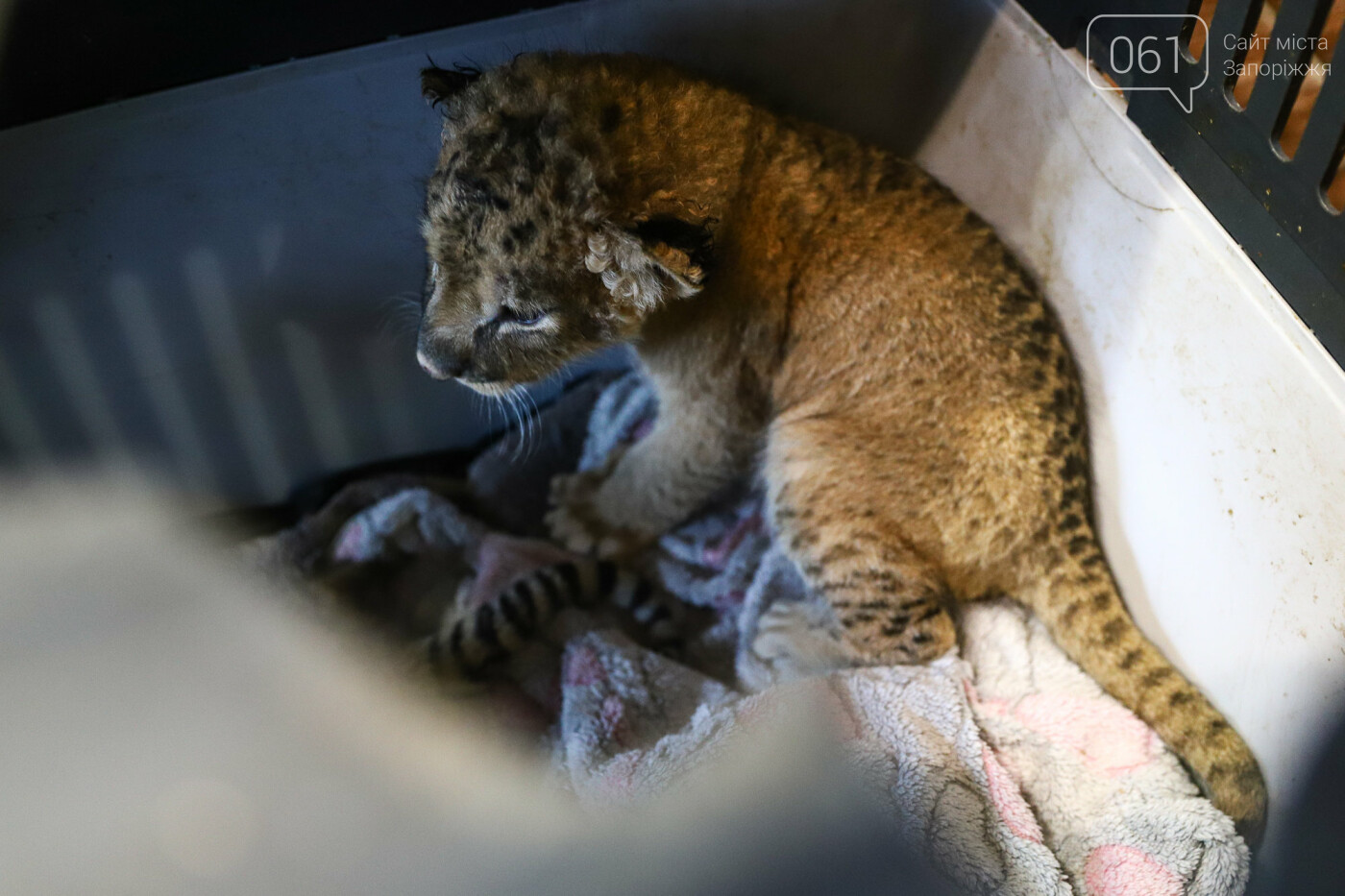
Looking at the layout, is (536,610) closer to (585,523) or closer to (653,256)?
(585,523)

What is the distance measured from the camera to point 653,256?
5.96 feet

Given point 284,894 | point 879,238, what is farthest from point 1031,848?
point 284,894

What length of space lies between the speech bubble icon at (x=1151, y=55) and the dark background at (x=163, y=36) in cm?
125

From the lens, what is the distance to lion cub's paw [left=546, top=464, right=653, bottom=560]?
285 cm

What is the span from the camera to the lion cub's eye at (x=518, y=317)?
2.06 m

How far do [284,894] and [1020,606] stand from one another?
1863mm

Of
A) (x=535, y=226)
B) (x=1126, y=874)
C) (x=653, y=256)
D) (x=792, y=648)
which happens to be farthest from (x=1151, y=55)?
(x=1126, y=874)

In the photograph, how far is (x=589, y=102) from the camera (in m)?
1.98

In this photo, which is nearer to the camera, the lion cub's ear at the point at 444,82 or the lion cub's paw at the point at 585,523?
the lion cub's ear at the point at 444,82

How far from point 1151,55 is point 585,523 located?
1.83 meters

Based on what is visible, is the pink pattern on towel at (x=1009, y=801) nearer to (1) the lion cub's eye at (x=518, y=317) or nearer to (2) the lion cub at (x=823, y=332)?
(2) the lion cub at (x=823, y=332)

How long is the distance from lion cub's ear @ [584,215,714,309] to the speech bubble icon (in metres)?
0.95

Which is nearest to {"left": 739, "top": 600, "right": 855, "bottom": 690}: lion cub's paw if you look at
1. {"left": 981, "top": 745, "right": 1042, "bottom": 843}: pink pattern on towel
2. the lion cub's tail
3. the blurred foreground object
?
{"left": 981, "top": 745, "right": 1042, "bottom": 843}: pink pattern on towel

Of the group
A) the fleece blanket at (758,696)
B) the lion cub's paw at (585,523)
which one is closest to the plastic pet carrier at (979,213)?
the fleece blanket at (758,696)
